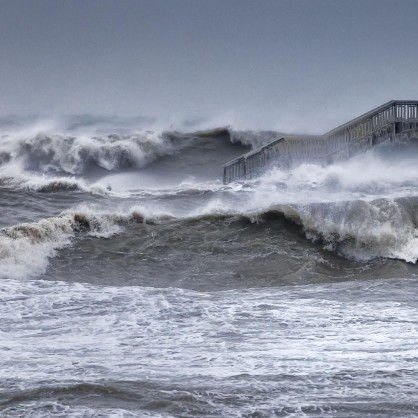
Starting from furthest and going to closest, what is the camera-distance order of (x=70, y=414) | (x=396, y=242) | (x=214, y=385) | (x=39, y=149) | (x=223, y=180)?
(x=39, y=149) < (x=223, y=180) < (x=396, y=242) < (x=214, y=385) < (x=70, y=414)

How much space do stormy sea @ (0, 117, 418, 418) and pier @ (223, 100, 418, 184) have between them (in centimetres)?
49

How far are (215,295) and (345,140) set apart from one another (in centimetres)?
1623

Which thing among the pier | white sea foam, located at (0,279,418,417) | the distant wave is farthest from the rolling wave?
the distant wave

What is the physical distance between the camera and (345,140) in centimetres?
2570

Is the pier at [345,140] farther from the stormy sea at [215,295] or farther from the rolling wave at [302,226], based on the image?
the rolling wave at [302,226]

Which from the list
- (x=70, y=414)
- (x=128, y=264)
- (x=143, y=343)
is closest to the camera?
(x=70, y=414)

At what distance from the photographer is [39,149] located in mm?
29875

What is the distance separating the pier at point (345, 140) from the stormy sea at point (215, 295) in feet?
1.59

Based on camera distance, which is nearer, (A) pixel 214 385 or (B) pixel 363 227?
(A) pixel 214 385

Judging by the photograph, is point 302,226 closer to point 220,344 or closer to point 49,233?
point 49,233

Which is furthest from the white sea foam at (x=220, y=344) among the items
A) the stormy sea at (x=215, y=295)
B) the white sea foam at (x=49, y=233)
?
the white sea foam at (x=49, y=233)

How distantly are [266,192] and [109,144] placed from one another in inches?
500

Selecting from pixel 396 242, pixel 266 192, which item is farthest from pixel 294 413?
pixel 266 192

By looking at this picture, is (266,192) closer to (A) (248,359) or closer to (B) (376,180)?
(B) (376,180)
